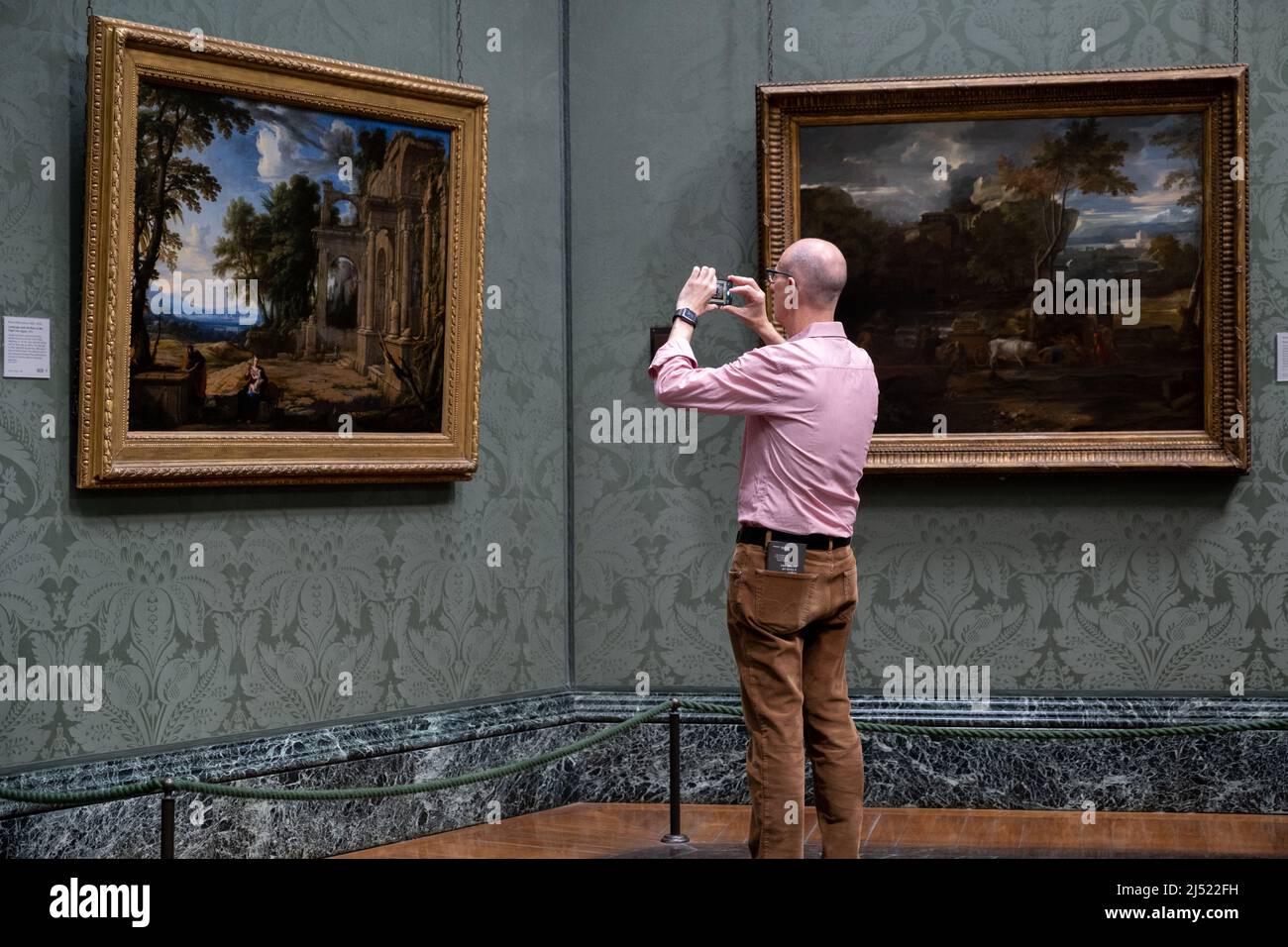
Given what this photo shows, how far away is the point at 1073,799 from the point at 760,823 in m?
2.47

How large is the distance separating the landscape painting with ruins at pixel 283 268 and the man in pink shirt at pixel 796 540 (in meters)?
1.85

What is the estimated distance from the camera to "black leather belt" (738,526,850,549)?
4.93m

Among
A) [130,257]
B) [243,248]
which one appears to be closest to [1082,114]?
[243,248]

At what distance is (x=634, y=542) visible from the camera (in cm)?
720

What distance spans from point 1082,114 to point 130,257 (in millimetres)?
4235

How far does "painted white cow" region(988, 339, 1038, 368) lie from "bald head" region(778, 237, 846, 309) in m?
2.03

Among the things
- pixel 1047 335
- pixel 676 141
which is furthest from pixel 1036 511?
pixel 676 141

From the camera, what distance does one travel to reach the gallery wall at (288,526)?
546cm

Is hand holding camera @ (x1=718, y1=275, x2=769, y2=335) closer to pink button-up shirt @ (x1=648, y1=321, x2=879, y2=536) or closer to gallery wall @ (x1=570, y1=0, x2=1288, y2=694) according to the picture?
pink button-up shirt @ (x1=648, y1=321, x2=879, y2=536)

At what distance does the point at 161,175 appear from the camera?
5.67 metres

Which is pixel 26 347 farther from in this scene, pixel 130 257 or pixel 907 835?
pixel 907 835

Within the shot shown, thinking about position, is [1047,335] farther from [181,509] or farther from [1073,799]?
[181,509]

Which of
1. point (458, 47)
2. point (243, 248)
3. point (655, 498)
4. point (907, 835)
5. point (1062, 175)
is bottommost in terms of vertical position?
point (907, 835)

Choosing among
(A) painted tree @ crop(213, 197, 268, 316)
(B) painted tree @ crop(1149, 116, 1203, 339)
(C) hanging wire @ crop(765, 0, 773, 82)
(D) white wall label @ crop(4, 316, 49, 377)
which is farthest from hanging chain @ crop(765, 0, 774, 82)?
(D) white wall label @ crop(4, 316, 49, 377)
